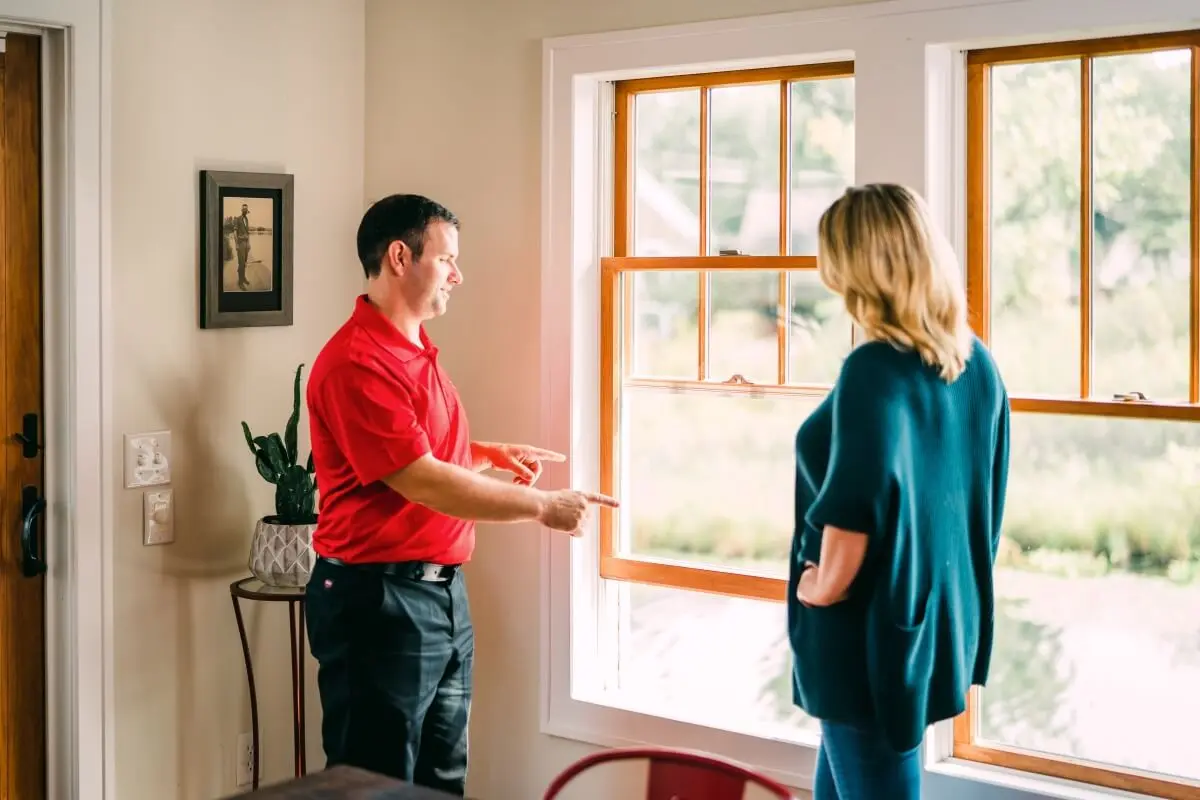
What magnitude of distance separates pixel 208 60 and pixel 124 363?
85cm

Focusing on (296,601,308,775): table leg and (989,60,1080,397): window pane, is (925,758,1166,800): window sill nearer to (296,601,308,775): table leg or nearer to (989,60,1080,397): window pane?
(989,60,1080,397): window pane

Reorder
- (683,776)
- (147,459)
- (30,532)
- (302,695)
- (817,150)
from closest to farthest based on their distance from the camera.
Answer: (683,776)
(30,532)
(817,150)
(147,459)
(302,695)

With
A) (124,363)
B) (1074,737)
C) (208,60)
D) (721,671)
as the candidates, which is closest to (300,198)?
(208,60)

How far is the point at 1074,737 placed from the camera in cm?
295

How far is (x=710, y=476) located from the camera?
3428 millimetres

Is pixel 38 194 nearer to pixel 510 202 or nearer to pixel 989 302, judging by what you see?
pixel 510 202

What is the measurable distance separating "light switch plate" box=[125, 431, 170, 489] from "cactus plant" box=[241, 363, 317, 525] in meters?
0.22

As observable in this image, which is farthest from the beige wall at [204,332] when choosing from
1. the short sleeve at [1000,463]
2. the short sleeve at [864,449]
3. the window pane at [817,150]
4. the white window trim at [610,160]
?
the short sleeve at [1000,463]

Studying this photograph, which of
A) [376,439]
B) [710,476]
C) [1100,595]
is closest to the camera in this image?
[376,439]

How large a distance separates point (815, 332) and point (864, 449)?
109 cm

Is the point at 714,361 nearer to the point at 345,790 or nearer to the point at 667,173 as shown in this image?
the point at 667,173

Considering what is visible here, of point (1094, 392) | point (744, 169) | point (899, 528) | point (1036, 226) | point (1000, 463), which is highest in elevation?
point (744, 169)

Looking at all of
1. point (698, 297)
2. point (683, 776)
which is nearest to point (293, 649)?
point (698, 297)


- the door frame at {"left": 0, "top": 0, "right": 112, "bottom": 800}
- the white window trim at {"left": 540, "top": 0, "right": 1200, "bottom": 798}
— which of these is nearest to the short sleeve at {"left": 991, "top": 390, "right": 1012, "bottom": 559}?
the white window trim at {"left": 540, "top": 0, "right": 1200, "bottom": 798}
